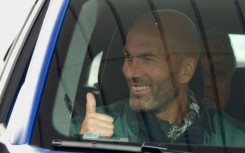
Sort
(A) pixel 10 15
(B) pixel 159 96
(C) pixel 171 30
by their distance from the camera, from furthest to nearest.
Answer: (A) pixel 10 15
(C) pixel 171 30
(B) pixel 159 96

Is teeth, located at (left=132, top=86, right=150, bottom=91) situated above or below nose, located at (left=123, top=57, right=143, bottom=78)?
below

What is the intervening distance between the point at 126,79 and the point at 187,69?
28 cm

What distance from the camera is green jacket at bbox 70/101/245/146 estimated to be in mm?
3340

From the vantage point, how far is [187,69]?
11.9ft

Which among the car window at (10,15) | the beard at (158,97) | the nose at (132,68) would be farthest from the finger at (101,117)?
the car window at (10,15)

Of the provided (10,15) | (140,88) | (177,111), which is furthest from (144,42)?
(10,15)

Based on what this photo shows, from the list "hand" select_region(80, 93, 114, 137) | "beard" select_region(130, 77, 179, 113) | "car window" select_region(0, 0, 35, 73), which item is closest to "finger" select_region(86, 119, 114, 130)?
"hand" select_region(80, 93, 114, 137)

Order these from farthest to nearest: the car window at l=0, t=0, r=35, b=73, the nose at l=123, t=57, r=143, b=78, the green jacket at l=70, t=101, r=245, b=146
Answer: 1. the car window at l=0, t=0, r=35, b=73
2. the nose at l=123, t=57, r=143, b=78
3. the green jacket at l=70, t=101, r=245, b=146

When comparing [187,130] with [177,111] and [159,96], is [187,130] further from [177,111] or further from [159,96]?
[159,96]

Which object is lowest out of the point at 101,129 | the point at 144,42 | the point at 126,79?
the point at 101,129

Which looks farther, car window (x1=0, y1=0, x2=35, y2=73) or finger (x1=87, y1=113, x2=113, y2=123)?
car window (x1=0, y1=0, x2=35, y2=73)

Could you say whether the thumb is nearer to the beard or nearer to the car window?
the beard

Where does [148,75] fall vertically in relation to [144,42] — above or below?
below

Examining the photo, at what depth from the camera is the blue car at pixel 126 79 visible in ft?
11.1
